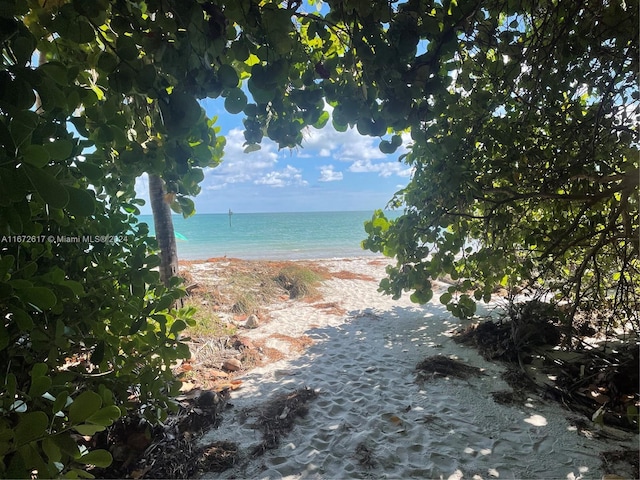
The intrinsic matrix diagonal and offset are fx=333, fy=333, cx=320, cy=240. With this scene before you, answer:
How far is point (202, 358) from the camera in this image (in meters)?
4.59

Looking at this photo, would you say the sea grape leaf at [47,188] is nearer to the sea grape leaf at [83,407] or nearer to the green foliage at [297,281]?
the sea grape leaf at [83,407]

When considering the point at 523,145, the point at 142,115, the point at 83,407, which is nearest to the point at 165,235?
the point at 142,115

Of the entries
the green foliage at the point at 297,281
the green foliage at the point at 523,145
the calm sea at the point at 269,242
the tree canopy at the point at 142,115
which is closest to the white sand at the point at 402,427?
the green foliage at the point at 523,145

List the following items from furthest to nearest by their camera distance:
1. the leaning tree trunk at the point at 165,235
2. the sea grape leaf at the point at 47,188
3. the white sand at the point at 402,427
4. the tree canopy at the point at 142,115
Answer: the leaning tree trunk at the point at 165,235 < the white sand at the point at 402,427 < the tree canopy at the point at 142,115 < the sea grape leaf at the point at 47,188

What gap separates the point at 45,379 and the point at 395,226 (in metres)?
2.65

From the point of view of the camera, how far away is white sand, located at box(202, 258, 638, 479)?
7.80 feet

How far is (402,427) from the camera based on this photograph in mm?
2877

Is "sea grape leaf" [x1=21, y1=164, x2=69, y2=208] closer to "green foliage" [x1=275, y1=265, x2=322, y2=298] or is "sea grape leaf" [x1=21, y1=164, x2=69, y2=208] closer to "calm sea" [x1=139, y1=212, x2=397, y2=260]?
"calm sea" [x1=139, y1=212, x2=397, y2=260]

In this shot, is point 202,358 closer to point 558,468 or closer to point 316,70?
point 558,468

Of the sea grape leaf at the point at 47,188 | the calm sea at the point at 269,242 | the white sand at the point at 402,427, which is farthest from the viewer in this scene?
the calm sea at the point at 269,242

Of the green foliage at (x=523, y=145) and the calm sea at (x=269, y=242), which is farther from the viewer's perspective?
the calm sea at (x=269, y=242)

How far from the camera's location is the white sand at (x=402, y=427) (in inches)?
93.6

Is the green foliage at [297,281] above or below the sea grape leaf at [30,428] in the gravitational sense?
below

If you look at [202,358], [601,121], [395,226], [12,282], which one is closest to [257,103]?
[12,282]
